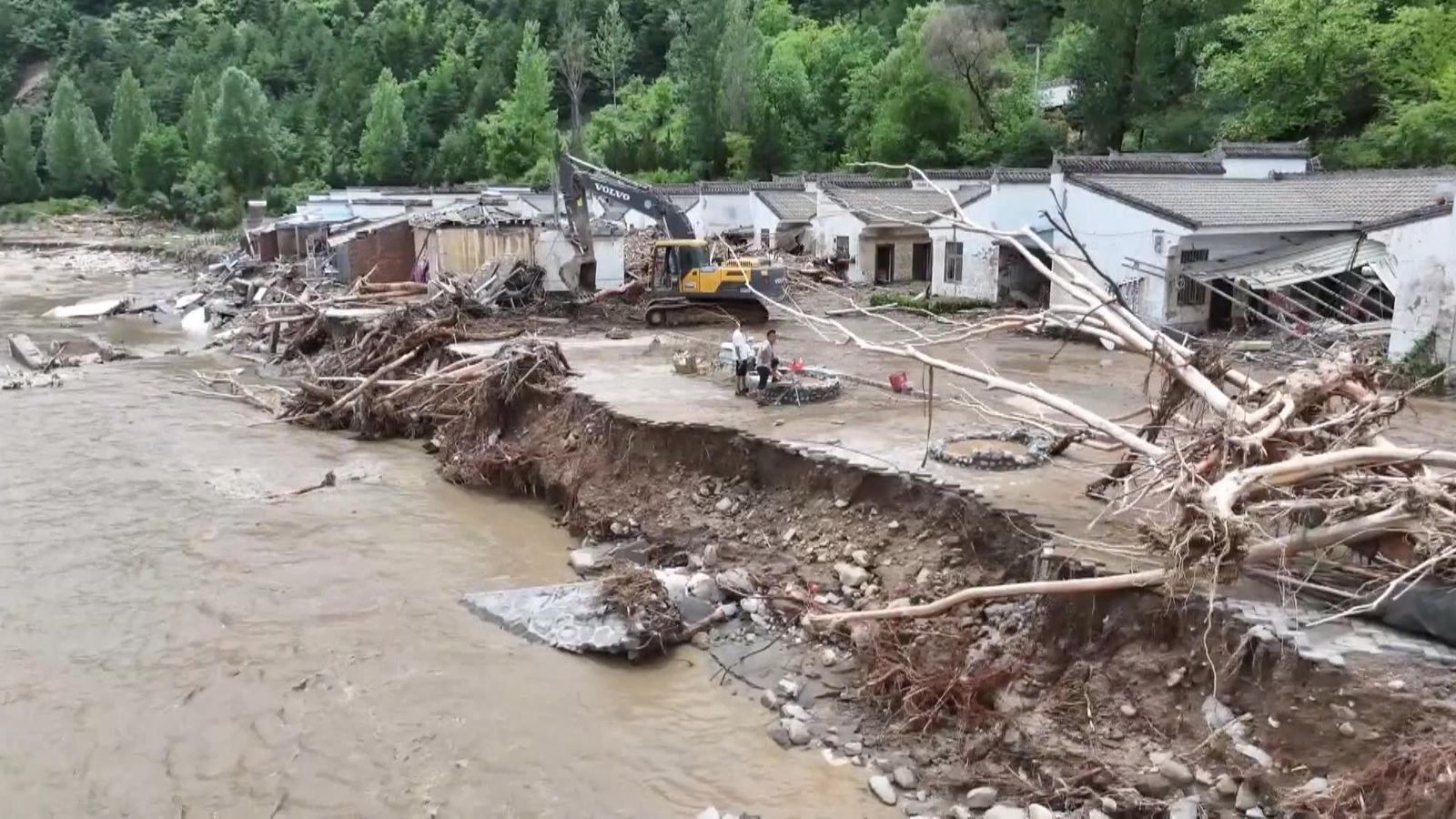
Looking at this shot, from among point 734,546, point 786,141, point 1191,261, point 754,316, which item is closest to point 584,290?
point 754,316

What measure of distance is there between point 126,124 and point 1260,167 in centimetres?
7029

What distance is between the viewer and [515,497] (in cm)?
1359

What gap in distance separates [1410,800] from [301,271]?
102 ft

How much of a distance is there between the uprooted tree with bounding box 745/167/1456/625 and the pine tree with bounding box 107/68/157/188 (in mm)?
75023

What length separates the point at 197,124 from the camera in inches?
2734

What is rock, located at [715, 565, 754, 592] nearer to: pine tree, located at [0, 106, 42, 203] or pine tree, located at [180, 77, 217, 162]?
pine tree, located at [180, 77, 217, 162]

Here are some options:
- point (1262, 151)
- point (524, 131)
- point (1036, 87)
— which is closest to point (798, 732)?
point (1262, 151)

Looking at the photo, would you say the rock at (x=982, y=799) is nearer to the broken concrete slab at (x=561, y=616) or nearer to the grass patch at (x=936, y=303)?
the broken concrete slab at (x=561, y=616)

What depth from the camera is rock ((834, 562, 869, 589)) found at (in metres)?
9.59

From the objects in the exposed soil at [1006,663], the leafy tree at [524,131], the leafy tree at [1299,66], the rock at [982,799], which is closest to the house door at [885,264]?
the leafy tree at [1299,66]

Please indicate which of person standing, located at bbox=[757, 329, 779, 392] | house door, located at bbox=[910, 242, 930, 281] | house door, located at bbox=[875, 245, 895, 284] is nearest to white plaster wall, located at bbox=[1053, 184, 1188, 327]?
house door, located at bbox=[910, 242, 930, 281]

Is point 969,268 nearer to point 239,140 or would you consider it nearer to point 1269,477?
point 1269,477

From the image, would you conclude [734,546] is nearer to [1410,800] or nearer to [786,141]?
[1410,800]

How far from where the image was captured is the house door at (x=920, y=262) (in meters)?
32.5
